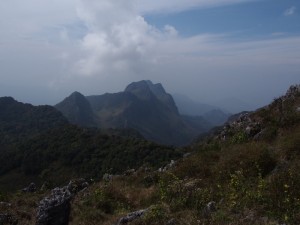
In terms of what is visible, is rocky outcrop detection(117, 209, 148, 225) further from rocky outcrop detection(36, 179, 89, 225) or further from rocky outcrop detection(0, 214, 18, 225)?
rocky outcrop detection(0, 214, 18, 225)

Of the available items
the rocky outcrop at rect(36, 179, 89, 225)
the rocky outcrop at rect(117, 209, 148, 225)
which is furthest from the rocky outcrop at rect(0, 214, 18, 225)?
the rocky outcrop at rect(117, 209, 148, 225)

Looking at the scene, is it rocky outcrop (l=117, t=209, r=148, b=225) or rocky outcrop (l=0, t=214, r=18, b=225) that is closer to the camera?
rocky outcrop (l=117, t=209, r=148, b=225)

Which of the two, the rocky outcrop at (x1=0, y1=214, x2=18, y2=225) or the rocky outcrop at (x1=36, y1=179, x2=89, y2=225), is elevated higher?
the rocky outcrop at (x1=36, y1=179, x2=89, y2=225)

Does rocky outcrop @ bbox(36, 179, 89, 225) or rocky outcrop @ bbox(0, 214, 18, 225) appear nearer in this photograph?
rocky outcrop @ bbox(36, 179, 89, 225)

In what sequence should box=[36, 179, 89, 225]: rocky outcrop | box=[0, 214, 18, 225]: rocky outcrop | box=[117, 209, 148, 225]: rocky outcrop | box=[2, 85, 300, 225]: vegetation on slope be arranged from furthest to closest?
1. box=[0, 214, 18, 225]: rocky outcrop
2. box=[36, 179, 89, 225]: rocky outcrop
3. box=[117, 209, 148, 225]: rocky outcrop
4. box=[2, 85, 300, 225]: vegetation on slope

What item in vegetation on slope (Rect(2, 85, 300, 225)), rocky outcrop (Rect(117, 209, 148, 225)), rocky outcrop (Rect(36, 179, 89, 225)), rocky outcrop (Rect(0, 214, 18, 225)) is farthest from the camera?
rocky outcrop (Rect(0, 214, 18, 225))

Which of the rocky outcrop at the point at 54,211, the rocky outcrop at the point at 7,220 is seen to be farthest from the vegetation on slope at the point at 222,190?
the rocky outcrop at the point at 54,211

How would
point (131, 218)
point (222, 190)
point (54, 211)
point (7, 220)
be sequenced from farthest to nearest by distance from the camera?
point (7, 220) < point (222, 190) < point (54, 211) < point (131, 218)

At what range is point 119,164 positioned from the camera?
367 feet

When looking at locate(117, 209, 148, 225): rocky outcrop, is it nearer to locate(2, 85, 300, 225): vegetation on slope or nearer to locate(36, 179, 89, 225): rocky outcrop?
locate(2, 85, 300, 225): vegetation on slope

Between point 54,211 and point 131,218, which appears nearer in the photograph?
point 131,218

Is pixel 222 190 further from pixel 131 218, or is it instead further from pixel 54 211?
pixel 54 211

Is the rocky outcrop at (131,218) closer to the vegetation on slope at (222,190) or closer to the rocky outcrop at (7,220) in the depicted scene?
the vegetation on slope at (222,190)

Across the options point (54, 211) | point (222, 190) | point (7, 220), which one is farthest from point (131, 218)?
point (7, 220)
